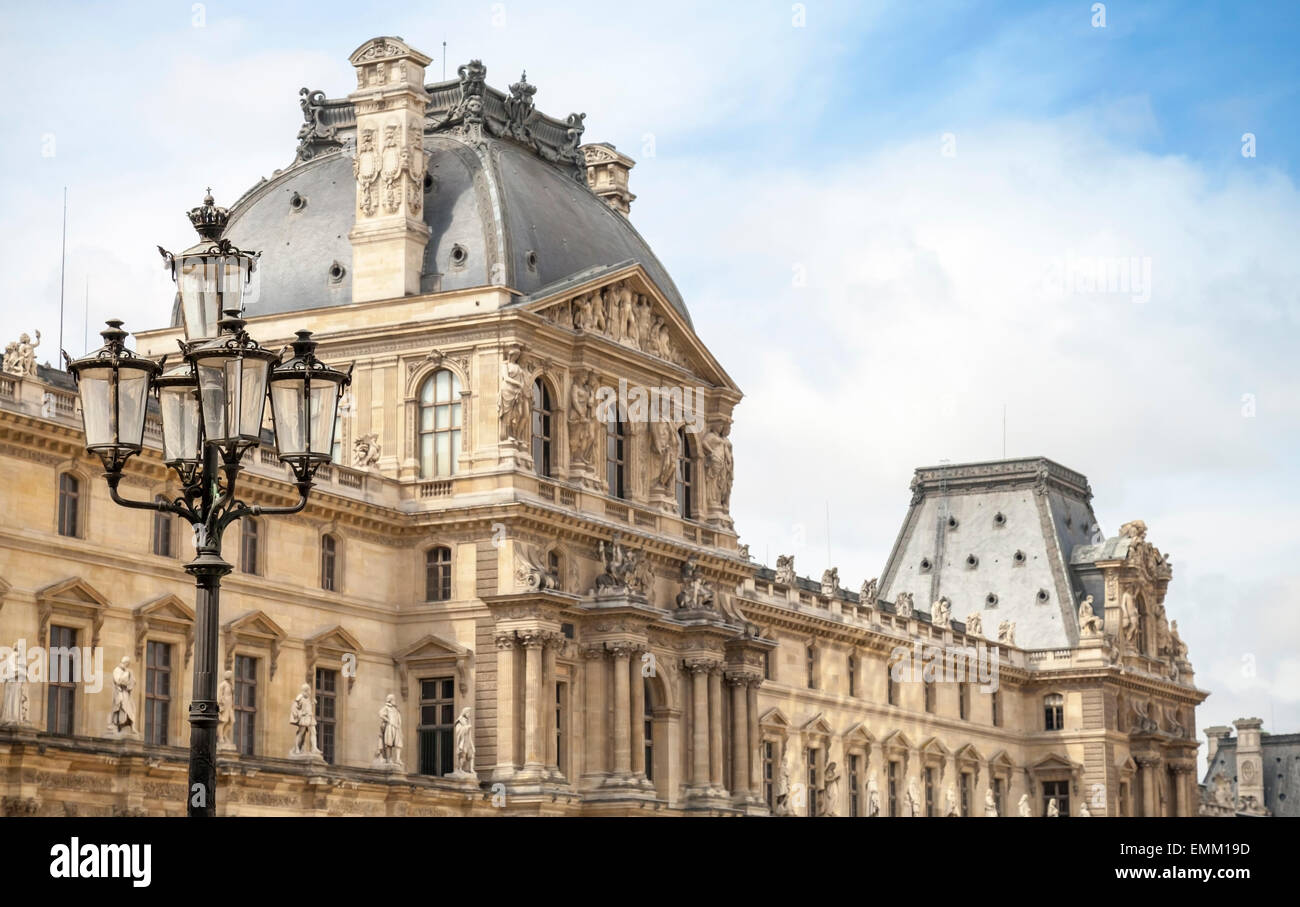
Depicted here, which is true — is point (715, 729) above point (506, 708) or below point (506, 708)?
below

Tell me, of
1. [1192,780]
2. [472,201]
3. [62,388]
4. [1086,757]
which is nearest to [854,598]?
[1086,757]

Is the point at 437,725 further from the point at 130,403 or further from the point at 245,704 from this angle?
the point at 130,403

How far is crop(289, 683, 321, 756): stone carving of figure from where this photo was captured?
52781 mm

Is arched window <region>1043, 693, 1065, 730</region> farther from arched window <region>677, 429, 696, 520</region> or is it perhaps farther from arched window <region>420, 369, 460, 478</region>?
arched window <region>420, 369, 460, 478</region>

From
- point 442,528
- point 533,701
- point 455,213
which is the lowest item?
point 533,701

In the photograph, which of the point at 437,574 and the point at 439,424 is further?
the point at 439,424

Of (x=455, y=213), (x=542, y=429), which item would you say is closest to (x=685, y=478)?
(x=542, y=429)

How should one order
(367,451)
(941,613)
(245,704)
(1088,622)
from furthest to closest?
(1088,622)
(941,613)
(367,451)
(245,704)

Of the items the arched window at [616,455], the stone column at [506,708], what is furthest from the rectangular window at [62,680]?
the arched window at [616,455]

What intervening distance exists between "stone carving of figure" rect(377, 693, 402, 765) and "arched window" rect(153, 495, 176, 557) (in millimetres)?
6655

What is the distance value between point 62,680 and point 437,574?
1286cm

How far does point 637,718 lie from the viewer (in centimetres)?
6203
